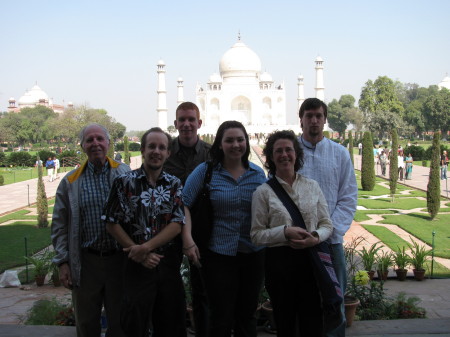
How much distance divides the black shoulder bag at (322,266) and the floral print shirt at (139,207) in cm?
51

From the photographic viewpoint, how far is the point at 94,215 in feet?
8.90

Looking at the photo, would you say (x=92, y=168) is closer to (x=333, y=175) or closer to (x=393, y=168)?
(x=333, y=175)

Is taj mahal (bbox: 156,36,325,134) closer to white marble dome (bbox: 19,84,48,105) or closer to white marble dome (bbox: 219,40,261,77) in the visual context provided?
white marble dome (bbox: 219,40,261,77)

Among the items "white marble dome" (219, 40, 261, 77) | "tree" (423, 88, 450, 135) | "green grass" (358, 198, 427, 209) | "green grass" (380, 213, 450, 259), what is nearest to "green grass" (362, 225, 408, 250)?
"green grass" (380, 213, 450, 259)

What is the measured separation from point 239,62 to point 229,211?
154 ft

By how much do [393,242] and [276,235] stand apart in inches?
224

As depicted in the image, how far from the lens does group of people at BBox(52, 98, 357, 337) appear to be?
2490 mm

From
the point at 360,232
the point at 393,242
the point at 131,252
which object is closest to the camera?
the point at 131,252

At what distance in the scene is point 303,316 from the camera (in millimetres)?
2549

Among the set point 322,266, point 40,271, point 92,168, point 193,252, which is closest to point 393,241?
point 40,271

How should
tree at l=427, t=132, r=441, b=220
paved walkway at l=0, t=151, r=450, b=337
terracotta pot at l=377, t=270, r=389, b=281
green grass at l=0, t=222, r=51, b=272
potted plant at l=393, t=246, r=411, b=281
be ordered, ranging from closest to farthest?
paved walkway at l=0, t=151, r=450, b=337 < terracotta pot at l=377, t=270, r=389, b=281 < potted plant at l=393, t=246, r=411, b=281 < green grass at l=0, t=222, r=51, b=272 < tree at l=427, t=132, r=441, b=220

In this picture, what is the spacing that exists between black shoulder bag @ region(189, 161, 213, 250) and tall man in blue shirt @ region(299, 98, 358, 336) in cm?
56

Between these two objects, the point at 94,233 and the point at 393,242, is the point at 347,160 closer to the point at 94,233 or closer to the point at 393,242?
the point at 94,233

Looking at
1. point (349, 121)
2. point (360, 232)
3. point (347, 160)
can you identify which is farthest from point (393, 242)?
point (349, 121)
